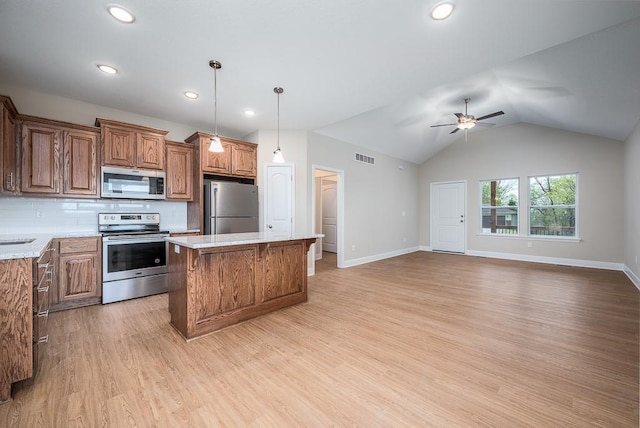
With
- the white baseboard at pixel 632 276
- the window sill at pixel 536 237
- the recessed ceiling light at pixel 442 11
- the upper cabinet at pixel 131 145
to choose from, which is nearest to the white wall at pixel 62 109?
the upper cabinet at pixel 131 145

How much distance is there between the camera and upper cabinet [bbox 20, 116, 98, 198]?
298cm

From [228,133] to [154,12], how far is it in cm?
301

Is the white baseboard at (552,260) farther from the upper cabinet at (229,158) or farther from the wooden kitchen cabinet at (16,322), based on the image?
the wooden kitchen cabinet at (16,322)

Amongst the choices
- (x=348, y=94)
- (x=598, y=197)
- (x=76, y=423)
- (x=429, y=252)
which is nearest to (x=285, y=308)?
(x=76, y=423)

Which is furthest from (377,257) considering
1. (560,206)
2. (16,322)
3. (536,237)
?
(16,322)

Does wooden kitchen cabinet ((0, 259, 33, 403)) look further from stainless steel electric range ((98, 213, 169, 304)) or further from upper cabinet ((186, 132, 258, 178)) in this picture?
upper cabinet ((186, 132, 258, 178))

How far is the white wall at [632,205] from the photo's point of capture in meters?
3.94

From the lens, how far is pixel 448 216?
7508 mm

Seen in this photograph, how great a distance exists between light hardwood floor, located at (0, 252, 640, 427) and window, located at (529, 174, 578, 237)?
2.87 m

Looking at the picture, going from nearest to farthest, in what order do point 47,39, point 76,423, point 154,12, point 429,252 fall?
point 76,423 → point 154,12 → point 47,39 → point 429,252

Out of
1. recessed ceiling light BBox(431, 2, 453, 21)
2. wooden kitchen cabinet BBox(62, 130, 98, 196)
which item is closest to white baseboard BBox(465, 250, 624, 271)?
recessed ceiling light BBox(431, 2, 453, 21)

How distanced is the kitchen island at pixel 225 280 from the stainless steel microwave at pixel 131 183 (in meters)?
1.54

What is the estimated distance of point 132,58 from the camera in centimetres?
256

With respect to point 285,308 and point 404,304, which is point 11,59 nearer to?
point 285,308
